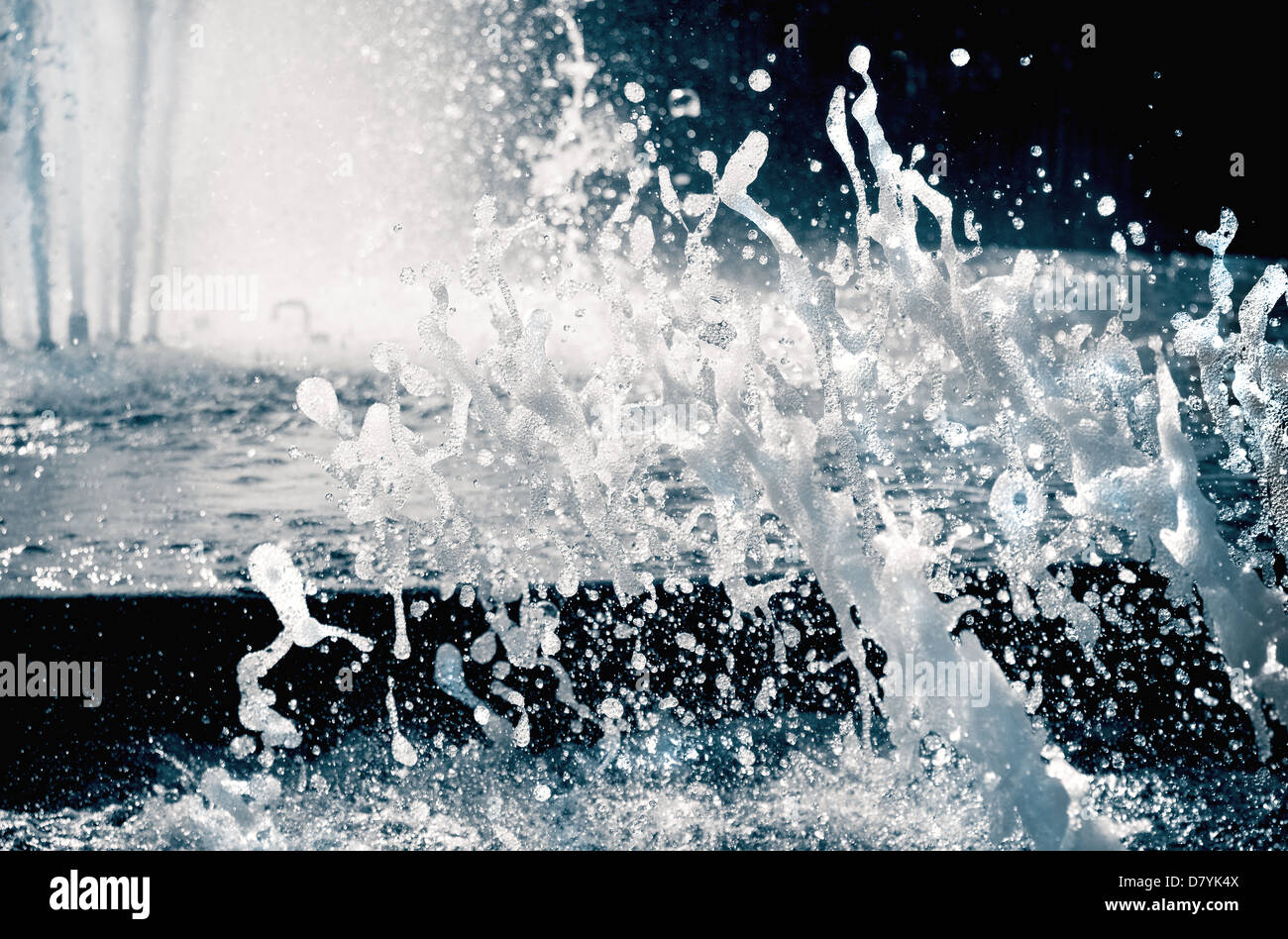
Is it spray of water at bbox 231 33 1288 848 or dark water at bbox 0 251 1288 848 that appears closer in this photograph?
dark water at bbox 0 251 1288 848

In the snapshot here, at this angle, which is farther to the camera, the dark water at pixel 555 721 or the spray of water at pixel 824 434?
the spray of water at pixel 824 434

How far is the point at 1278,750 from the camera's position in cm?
203

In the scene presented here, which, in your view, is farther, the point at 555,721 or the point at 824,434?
the point at 824,434

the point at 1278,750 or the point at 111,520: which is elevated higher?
the point at 111,520

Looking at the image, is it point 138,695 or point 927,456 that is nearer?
point 138,695

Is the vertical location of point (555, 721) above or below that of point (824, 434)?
below

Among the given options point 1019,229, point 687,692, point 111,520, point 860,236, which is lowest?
point 687,692

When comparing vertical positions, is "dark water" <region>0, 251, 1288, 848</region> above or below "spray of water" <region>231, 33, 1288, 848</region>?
below

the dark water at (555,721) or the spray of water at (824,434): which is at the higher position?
the spray of water at (824,434)
